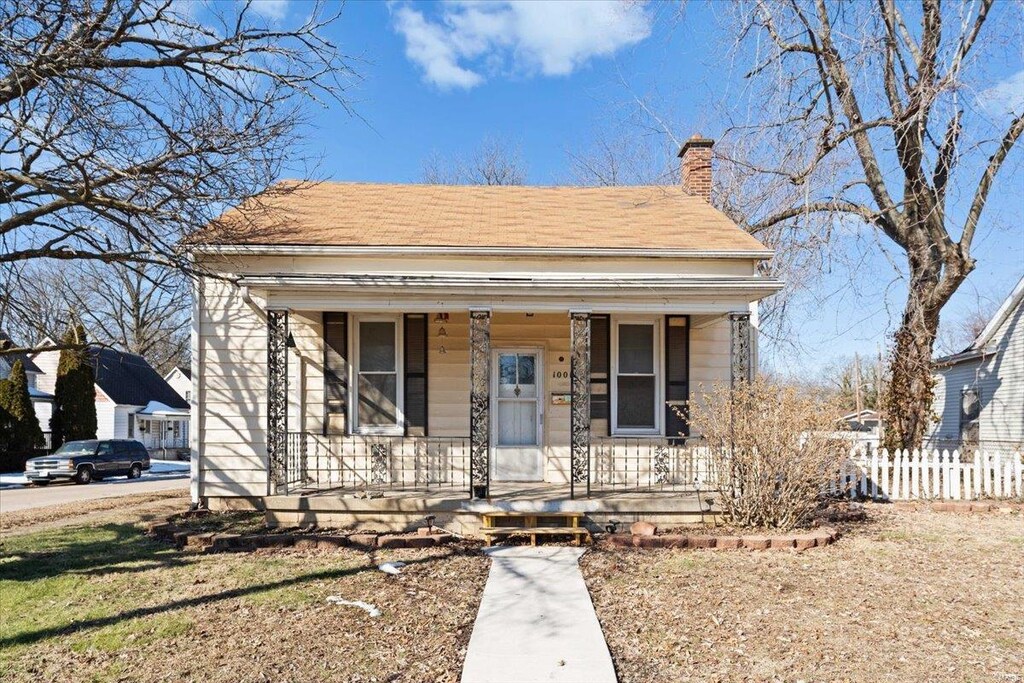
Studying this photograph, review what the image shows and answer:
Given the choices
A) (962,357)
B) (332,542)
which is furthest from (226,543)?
(962,357)

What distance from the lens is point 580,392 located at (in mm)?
8930

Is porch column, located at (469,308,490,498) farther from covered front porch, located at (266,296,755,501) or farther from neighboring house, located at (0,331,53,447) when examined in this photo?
neighboring house, located at (0,331,53,447)

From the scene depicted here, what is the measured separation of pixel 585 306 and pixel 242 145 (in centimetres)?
470

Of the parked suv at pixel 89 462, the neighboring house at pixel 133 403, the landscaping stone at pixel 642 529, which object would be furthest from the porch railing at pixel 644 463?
the neighboring house at pixel 133 403

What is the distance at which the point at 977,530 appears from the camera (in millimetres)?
8719

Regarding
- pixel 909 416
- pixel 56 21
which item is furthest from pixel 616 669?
pixel 909 416

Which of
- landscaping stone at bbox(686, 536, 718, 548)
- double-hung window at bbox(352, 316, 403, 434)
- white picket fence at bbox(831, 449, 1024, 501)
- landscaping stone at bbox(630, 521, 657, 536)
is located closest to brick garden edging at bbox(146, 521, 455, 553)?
double-hung window at bbox(352, 316, 403, 434)

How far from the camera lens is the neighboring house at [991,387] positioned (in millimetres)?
16812

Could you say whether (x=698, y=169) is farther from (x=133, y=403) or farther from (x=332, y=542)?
(x=133, y=403)

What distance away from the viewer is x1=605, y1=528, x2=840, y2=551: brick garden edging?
24.8 ft

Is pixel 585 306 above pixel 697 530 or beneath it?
above

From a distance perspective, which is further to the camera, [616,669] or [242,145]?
[242,145]

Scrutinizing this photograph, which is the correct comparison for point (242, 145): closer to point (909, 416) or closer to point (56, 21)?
point (56, 21)

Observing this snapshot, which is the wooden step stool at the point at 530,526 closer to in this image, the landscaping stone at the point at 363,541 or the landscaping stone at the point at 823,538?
the landscaping stone at the point at 363,541
